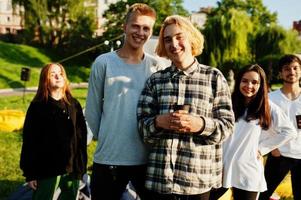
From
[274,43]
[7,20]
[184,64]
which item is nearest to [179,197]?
[184,64]

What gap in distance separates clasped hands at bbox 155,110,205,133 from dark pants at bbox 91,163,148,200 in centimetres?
45

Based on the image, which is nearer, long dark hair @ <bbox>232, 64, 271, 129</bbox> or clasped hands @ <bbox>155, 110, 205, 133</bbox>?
clasped hands @ <bbox>155, 110, 205, 133</bbox>

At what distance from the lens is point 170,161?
2.31 metres

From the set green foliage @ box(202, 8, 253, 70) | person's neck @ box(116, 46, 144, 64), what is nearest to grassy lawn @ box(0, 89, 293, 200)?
person's neck @ box(116, 46, 144, 64)

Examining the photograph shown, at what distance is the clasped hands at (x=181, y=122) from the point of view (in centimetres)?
215

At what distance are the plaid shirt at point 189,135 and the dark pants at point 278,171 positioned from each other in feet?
5.31

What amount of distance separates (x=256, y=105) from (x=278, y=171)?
1.01 metres

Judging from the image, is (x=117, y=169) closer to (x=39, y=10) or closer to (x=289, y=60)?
(x=289, y=60)

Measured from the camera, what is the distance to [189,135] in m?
2.29

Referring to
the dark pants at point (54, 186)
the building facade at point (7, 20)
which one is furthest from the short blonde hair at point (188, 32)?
the building facade at point (7, 20)

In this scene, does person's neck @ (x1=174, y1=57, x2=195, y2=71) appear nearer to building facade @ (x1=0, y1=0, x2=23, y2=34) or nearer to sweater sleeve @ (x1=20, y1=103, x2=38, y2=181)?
sweater sleeve @ (x1=20, y1=103, x2=38, y2=181)

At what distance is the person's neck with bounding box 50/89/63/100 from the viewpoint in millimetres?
→ 3478

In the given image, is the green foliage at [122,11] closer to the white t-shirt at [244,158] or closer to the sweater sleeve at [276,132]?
the sweater sleeve at [276,132]

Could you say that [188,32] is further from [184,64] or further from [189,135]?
[189,135]
